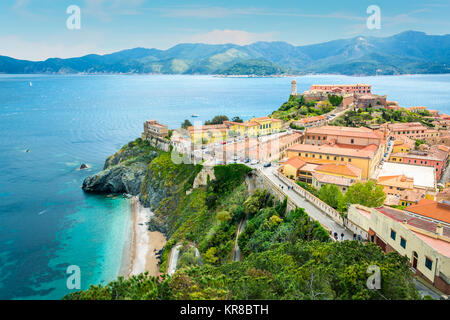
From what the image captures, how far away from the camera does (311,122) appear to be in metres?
58.9

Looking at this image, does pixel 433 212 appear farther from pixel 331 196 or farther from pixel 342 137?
pixel 342 137

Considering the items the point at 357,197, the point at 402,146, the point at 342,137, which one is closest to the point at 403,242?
the point at 357,197

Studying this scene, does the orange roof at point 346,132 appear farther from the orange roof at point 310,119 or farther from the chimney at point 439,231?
the chimney at point 439,231

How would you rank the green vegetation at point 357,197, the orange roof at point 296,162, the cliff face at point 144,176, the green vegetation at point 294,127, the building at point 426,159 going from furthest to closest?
the green vegetation at point 294,127, the building at point 426,159, the cliff face at point 144,176, the orange roof at point 296,162, the green vegetation at point 357,197

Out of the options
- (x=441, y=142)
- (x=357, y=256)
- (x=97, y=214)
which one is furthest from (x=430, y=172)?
(x=97, y=214)

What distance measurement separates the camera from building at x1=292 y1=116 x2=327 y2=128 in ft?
189

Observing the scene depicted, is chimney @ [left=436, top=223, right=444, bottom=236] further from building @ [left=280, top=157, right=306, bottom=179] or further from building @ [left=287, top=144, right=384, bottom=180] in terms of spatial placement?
building @ [left=287, top=144, right=384, bottom=180]

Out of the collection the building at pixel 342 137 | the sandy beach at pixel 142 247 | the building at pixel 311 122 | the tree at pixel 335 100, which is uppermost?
the tree at pixel 335 100

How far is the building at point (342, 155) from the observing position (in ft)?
128

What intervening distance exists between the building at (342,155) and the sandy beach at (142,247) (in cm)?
1994

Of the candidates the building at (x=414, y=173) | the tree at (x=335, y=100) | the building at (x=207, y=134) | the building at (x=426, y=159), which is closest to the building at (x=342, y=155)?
the building at (x=414, y=173)

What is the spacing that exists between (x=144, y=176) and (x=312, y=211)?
33.9 meters

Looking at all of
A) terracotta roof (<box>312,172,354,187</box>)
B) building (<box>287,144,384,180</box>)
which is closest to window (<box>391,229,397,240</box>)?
terracotta roof (<box>312,172,354,187</box>)

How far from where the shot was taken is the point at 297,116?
2616 inches
